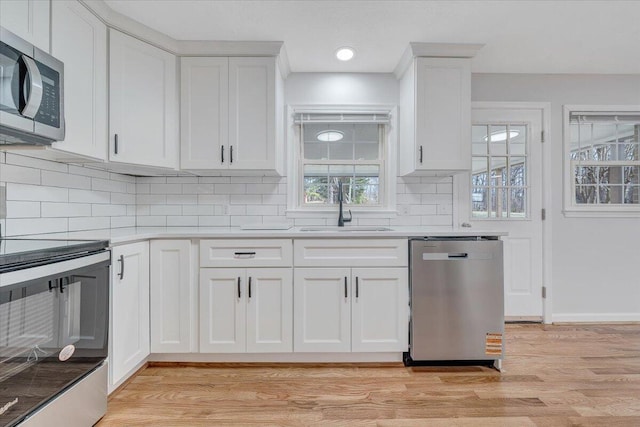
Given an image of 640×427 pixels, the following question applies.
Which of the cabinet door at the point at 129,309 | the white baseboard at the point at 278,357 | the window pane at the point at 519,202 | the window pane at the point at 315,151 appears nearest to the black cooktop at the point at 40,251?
the cabinet door at the point at 129,309

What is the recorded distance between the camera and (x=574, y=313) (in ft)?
10.3

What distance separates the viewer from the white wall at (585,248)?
314cm

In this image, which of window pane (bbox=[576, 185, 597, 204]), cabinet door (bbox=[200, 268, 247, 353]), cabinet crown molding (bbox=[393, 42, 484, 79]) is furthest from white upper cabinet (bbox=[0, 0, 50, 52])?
window pane (bbox=[576, 185, 597, 204])

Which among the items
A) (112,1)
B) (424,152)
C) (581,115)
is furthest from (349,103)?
(581,115)

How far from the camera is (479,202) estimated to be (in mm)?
3117

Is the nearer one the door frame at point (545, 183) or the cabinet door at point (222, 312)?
the cabinet door at point (222, 312)

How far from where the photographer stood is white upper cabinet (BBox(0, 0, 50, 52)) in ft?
4.68

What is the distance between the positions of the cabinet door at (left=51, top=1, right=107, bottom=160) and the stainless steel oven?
0.65 m

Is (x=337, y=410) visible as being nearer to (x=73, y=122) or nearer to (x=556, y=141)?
(x=73, y=122)

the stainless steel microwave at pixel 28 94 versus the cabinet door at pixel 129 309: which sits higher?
the stainless steel microwave at pixel 28 94

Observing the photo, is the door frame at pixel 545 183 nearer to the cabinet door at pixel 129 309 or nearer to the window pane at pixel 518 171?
the window pane at pixel 518 171

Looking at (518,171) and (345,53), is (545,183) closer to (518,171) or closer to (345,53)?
(518,171)

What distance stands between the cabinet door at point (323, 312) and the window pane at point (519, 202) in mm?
1902

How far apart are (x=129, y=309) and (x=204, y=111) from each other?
1467 millimetres
